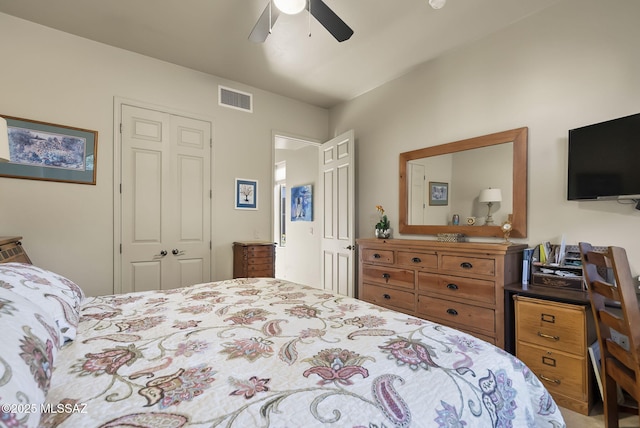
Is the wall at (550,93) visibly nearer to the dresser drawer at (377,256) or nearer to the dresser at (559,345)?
the dresser at (559,345)

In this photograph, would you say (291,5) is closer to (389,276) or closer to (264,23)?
(264,23)

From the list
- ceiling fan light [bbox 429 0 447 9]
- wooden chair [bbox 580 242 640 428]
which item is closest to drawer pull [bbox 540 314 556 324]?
wooden chair [bbox 580 242 640 428]

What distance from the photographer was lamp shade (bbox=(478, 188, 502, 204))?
2.60 meters

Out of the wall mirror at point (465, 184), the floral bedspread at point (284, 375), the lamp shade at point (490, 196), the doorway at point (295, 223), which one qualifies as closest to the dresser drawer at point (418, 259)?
the wall mirror at point (465, 184)

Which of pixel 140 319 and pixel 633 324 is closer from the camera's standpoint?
pixel 633 324

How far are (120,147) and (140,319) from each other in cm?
230

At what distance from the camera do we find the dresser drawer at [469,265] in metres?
2.28

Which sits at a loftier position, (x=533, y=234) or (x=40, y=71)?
(x=40, y=71)

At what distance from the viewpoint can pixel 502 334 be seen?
2.20m

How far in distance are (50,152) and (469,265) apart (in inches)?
145

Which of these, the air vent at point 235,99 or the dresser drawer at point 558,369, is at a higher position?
the air vent at point 235,99

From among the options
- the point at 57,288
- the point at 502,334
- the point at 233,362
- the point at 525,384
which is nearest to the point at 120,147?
the point at 57,288

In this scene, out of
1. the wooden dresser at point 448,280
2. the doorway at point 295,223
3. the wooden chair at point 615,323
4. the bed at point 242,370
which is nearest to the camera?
the bed at point 242,370

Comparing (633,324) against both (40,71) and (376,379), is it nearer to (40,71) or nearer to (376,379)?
(376,379)
